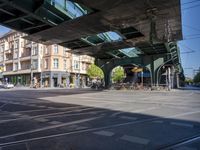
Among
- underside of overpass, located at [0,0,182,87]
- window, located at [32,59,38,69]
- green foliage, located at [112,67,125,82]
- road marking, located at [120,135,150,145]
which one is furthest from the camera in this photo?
green foliage, located at [112,67,125,82]

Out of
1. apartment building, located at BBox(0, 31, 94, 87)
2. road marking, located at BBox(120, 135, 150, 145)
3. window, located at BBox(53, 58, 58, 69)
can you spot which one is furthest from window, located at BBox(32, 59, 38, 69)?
road marking, located at BBox(120, 135, 150, 145)

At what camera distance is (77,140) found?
5.96 m

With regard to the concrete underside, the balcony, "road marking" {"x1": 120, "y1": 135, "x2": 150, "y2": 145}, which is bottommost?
"road marking" {"x1": 120, "y1": 135, "x2": 150, "y2": 145}

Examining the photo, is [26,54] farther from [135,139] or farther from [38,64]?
[135,139]

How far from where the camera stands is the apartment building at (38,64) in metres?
60.8

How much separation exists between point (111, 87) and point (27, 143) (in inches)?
1474

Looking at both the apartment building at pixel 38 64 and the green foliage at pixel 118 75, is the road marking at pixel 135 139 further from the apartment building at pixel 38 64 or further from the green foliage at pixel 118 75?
the green foliage at pixel 118 75

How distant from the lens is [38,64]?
203 ft

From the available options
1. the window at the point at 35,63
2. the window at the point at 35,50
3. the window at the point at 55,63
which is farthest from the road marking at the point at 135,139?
the window at the point at 35,50

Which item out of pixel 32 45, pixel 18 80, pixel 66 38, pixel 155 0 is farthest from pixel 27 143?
pixel 18 80

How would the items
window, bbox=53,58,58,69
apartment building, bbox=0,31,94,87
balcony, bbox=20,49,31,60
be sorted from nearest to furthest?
apartment building, bbox=0,31,94,87 → window, bbox=53,58,58,69 → balcony, bbox=20,49,31,60

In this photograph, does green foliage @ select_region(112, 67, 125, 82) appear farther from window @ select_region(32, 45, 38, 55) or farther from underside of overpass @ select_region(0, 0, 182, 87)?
underside of overpass @ select_region(0, 0, 182, 87)

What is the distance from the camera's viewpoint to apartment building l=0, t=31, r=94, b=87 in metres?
60.8

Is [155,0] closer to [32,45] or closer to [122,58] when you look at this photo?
[122,58]
